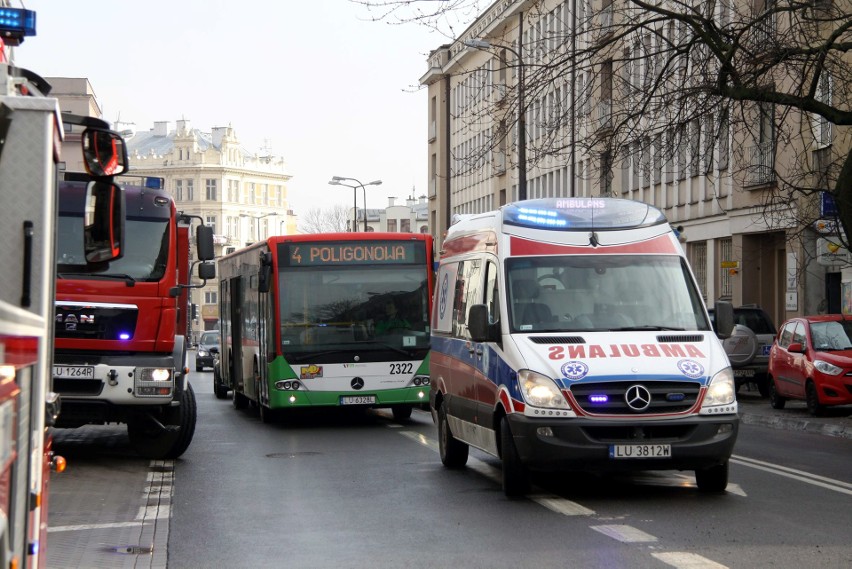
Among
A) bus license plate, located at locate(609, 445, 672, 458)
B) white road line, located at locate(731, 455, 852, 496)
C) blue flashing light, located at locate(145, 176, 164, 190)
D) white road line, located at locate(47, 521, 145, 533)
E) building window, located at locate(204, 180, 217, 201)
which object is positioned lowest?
white road line, located at locate(47, 521, 145, 533)

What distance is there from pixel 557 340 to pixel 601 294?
786 mm

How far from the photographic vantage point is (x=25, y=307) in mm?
5051

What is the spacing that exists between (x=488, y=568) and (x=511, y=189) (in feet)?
204

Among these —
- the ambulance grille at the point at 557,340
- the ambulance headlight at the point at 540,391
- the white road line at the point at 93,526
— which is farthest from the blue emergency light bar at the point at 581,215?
the white road line at the point at 93,526

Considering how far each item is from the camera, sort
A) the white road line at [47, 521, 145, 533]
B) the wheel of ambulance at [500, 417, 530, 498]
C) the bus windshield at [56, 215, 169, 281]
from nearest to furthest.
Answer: the white road line at [47, 521, 145, 533]
the wheel of ambulance at [500, 417, 530, 498]
the bus windshield at [56, 215, 169, 281]

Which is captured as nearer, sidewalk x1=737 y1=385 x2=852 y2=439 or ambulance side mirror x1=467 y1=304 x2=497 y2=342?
ambulance side mirror x1=467 y1=304 x2=497 y2=342

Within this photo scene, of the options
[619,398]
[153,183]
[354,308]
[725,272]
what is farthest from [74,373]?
[725,272]

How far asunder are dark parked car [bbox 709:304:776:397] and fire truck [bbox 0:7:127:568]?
965 inches

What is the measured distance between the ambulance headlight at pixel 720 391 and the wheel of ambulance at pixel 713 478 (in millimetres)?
567

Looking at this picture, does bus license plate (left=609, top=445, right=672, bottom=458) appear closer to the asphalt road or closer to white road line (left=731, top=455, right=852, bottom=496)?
the asphalt road

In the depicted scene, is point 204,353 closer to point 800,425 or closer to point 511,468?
point 800,425

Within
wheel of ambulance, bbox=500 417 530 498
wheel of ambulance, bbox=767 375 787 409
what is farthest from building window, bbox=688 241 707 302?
wheel of ambulance, bbox=500 417 530 498

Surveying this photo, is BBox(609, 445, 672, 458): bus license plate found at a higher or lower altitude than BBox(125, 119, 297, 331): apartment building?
lower

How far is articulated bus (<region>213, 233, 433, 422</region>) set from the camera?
21.7m
